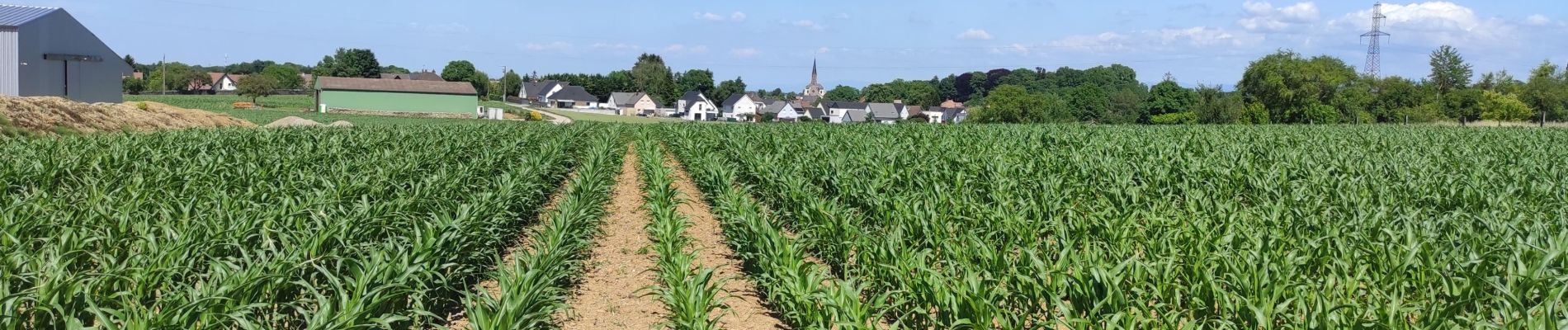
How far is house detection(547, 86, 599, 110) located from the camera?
12156 centimetres

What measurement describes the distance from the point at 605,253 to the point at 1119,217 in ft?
15.3

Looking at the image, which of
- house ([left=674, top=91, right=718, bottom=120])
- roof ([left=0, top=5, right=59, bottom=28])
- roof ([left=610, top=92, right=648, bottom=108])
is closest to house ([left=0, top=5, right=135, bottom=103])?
roof ([left=0, top=5, right=59, bottom=28])

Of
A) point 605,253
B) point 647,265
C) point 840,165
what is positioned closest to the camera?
point 647,265

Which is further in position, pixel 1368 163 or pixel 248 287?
pixel 1368 163

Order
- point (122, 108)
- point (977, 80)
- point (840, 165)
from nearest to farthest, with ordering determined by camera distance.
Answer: point (840, 165) → point (122, 108) → point (977, 80)

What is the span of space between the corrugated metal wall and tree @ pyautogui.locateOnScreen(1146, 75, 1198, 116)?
91052 mm

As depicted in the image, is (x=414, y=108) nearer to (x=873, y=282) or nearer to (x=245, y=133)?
(x=245, y=133)

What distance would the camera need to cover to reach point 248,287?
16.0 feet

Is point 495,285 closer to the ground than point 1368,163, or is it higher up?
closer to the ground

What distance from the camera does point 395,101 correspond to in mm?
68688

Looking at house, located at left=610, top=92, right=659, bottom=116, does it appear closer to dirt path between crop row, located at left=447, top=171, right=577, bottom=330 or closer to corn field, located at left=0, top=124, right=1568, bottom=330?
corn field, located at left=0, top=124, right=1568, bottom=330

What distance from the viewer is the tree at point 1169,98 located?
100 meters

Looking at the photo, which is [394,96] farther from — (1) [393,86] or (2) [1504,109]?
(2) [1504,109]

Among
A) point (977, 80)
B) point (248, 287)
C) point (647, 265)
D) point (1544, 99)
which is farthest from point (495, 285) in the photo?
point (977, 80)
